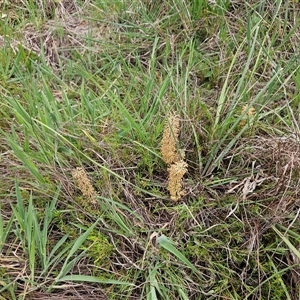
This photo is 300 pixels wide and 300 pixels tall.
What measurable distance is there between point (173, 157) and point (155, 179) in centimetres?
12

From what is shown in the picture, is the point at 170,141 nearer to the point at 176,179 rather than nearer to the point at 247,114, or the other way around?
the point at 176,179

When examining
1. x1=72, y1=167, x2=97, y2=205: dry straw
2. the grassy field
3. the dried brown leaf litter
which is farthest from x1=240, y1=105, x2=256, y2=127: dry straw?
x1=72, y1=167, x2=97, y2=205: dry straw

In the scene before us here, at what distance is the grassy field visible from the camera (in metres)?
1.21

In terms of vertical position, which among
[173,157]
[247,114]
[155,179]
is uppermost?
[247,114]

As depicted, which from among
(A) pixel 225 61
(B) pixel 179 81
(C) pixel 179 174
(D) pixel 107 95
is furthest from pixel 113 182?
(A) pixel 225 61

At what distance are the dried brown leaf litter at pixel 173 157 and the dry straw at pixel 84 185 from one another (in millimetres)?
224

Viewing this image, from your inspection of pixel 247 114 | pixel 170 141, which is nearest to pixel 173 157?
pixel 170 141

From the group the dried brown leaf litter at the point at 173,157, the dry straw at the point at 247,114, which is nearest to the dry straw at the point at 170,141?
the dried brown leaf litter at the point at 173,157

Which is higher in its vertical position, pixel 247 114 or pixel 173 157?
pixel 247 114

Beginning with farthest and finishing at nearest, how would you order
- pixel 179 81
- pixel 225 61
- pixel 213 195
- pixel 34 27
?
pixel 34 27
pixel 225 61
pixel 179 81
pixel 213 195

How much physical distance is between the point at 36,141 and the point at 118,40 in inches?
26.6

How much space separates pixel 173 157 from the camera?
4.33 ft

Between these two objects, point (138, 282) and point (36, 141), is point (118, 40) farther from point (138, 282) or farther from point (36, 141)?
point (138, 282)

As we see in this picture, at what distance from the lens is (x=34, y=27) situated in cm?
204
